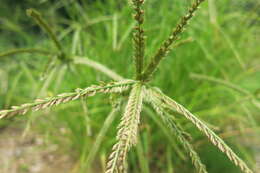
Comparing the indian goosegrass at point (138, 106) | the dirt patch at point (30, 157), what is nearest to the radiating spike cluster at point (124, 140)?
the indian goosegrass at point (138, 106)

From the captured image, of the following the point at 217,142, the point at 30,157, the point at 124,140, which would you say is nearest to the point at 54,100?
the point at 124,140

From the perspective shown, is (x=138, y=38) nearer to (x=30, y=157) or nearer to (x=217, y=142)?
(x=217, y=142)

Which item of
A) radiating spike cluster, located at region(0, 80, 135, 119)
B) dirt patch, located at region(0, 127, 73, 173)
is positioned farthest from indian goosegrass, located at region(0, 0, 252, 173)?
dirt patch, located at region(0, 127, 73, 173)

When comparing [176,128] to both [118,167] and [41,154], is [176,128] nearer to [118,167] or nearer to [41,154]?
[118,167]

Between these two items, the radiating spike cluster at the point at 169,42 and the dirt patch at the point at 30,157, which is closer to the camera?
the radiating spike cluster at the point at 169,42

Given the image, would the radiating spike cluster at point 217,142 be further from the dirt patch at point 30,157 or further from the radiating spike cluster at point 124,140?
the dirt patch at point 30,157

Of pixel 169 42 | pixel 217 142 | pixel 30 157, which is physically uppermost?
pixel 169 42

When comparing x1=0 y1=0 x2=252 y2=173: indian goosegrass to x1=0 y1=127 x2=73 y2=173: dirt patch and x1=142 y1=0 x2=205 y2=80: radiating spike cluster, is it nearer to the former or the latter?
x1=142 y1=0 x2=205 y2=80: radiating spike cluster
